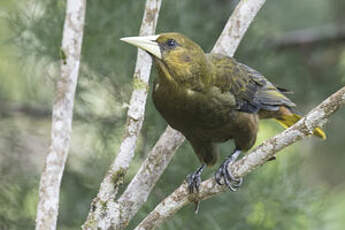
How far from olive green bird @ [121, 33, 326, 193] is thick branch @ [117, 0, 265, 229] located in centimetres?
9

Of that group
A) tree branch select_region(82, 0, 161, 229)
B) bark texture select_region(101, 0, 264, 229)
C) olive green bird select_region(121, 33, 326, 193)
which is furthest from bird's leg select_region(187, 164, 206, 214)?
tree branch select_region(82, 0, 161, 229)

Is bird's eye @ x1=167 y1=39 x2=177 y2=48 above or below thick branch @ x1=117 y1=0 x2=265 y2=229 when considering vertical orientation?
above

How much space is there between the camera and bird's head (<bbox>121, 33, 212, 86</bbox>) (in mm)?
3047

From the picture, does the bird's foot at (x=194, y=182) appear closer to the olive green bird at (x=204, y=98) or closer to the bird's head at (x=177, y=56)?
the olive green bird at (x=204, y=98)

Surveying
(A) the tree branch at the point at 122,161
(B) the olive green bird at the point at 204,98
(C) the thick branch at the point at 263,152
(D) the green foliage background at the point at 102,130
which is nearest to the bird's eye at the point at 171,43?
(B) the olive green bird at the point at 204,98

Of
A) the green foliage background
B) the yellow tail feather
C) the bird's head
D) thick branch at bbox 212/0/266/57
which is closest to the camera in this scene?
the bird's head

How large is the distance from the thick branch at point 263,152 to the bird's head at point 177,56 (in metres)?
0.56

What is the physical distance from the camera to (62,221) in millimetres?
4641

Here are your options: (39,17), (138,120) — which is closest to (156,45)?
(138,120)

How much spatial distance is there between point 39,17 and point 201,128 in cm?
200

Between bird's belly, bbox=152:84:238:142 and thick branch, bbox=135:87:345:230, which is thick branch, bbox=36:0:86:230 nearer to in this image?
thick branch, bbox=135:87:345:230

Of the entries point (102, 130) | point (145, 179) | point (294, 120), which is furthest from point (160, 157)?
point (102, 130)

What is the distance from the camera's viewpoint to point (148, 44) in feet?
9.68

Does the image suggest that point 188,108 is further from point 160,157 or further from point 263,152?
point 263,152
